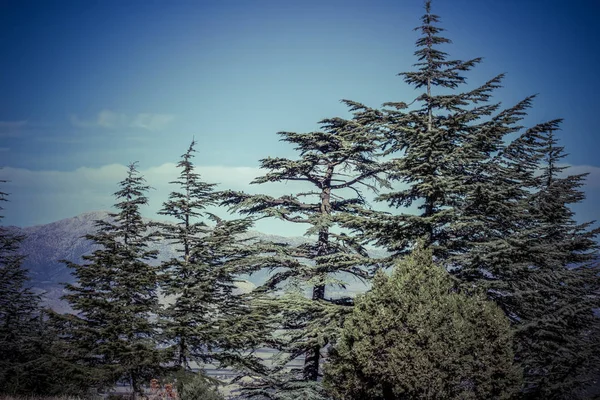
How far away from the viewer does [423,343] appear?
8.65 metres

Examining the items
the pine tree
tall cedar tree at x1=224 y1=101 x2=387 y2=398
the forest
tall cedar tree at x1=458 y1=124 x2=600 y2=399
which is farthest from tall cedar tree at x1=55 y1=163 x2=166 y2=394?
the pine tree

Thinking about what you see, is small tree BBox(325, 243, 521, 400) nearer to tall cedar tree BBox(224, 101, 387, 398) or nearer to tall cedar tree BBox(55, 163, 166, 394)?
tall cedar tree BBox(224, 101, 387, 398)

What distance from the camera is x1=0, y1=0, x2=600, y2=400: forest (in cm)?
915

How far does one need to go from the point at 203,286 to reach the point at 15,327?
1813 centimetres

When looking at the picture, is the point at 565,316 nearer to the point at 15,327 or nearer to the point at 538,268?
the point at 538,268

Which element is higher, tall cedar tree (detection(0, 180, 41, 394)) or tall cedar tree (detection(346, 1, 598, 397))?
tall cedar tree (detection(346, 1, 598, 397))

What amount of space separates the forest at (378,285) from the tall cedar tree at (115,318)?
83 mm

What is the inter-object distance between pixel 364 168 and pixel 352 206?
1812mm

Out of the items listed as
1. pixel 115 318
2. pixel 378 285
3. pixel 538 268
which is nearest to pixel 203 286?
pixel 115 318

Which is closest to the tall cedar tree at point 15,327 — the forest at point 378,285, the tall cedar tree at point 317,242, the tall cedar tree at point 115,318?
the forest at point 378,285

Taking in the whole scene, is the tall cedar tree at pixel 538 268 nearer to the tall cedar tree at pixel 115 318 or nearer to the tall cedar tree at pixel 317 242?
the tall cedar tree at pixel 317 242

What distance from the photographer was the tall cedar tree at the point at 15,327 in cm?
1922

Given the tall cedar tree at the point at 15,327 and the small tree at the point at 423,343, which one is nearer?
the small tree at the point at 423,343

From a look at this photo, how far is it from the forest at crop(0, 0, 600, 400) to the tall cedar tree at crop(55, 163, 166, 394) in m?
0.08
